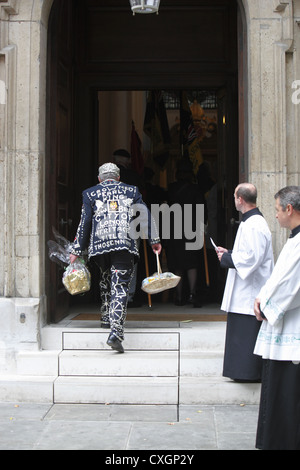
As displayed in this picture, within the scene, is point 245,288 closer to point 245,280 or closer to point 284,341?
point 245,280

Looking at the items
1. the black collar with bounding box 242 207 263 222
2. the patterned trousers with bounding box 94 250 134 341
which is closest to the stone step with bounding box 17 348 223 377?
the patterned trousers with bounding box 94 250 134 341

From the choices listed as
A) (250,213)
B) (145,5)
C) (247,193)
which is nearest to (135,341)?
(250,213)

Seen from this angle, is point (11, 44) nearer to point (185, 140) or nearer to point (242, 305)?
point (242, 305)

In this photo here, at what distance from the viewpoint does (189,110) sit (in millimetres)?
10625

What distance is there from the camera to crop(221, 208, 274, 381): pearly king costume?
5859mm

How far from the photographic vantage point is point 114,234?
6.46 m

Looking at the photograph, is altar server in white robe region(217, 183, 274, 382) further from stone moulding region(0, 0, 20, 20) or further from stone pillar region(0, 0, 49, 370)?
stone moulding region(0, 0, 20, 20)

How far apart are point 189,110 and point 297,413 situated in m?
6.95

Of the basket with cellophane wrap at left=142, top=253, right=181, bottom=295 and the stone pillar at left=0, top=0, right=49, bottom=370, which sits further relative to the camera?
the stone pillar at left=0, top=0, right=49, bottom=370

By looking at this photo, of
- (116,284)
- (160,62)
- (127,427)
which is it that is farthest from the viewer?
(160,62)

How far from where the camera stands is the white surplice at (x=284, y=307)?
427 cm

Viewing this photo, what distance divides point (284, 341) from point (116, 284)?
2.35m

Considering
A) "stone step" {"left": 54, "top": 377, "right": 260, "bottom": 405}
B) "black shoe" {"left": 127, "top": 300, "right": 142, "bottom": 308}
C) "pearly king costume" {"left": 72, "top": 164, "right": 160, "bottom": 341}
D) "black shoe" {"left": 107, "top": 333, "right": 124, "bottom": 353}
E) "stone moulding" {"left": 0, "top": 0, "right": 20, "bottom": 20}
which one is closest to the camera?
"stone step" {"left": 54, "top": 377, "right": 260, "bottom": 405}

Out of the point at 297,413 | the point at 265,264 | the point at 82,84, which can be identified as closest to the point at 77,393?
the point at 265,264
